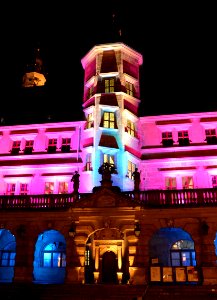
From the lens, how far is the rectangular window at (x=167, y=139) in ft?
115

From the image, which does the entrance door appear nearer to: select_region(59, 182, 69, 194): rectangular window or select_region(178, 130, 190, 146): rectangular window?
select_region(59, 182, 69, 194): rectangular window

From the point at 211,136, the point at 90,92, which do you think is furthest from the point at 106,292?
the point at 90,92

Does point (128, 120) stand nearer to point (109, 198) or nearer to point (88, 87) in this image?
point (88, 87)

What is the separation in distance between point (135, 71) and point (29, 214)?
19.4 meters

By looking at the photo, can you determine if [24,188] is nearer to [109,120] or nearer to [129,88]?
→ [109,120]

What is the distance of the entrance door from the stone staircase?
14.4 feet

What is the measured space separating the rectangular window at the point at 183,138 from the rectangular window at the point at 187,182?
11.5ft

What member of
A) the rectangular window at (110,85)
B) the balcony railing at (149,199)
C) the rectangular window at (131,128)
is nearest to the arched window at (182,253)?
the balcony railing at (149,199)

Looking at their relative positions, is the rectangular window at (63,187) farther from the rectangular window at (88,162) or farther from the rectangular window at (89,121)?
the rectangular window at (89,121)

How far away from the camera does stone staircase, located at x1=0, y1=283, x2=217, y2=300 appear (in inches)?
Result: 855

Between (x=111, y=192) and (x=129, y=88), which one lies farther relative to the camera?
(x=129, y=88)

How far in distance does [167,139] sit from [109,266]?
46.4 feet

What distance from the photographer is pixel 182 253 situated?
98.2 feet

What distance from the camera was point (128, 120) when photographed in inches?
1377
